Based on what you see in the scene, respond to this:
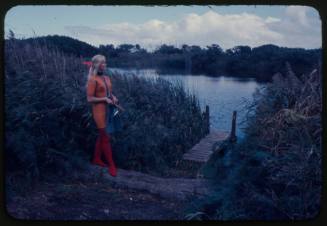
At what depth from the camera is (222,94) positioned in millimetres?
3883

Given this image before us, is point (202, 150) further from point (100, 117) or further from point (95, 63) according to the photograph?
point (95, 63)

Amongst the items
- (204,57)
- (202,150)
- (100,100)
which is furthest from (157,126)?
(204,57)

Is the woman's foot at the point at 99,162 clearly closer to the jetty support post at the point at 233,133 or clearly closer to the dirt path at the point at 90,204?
the dirt path at the point at 90,204

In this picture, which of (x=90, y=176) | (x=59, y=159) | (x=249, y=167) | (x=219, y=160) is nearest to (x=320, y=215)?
(x=249, y=167)

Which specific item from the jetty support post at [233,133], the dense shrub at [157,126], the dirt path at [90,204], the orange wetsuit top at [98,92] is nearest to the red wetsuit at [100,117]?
the orange wetsuit top at [98,92]

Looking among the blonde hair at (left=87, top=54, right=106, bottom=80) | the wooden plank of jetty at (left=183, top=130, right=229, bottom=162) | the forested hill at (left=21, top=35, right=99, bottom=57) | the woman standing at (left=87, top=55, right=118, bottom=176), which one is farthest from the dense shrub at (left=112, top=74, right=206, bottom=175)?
the forested hill at (left=21, top=35, right=99, bottom=57)

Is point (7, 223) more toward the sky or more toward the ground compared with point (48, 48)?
more toward the ground

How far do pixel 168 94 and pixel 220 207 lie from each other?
1.07 m

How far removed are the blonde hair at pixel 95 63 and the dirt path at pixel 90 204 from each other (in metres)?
0.91

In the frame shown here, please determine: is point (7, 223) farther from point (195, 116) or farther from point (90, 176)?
point (195, 116)

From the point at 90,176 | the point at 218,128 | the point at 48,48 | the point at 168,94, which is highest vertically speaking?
the point at 48,48

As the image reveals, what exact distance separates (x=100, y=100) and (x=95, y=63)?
30 cm

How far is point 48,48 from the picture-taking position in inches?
153
